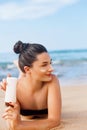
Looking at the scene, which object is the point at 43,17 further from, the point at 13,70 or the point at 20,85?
the point at 20,85

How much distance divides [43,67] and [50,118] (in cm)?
31

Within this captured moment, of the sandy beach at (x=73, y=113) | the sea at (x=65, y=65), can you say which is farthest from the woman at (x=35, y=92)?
the sea at (x=65, y=65)

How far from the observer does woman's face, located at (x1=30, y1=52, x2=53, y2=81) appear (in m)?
2.34

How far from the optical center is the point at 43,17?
12117 millimetres

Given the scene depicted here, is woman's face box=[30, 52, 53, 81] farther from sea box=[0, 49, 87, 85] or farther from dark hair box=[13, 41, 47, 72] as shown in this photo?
sea box=[0, 49, 87, 85]

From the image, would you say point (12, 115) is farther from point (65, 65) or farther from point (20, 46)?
point (65, 65)

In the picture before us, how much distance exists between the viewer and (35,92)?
8.24ft

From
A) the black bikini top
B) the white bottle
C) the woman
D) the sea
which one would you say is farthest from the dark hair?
the sea

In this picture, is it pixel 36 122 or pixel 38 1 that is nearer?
pixel 36 122

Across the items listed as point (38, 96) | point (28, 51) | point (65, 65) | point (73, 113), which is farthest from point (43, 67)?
point (65, 65)

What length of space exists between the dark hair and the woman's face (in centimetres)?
3

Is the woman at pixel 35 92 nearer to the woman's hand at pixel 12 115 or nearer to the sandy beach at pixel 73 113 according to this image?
the woman's hand at pixel 12 115

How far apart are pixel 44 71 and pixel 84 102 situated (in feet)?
3.82

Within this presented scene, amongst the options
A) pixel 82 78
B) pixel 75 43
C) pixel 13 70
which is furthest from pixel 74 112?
pixel 75 43
